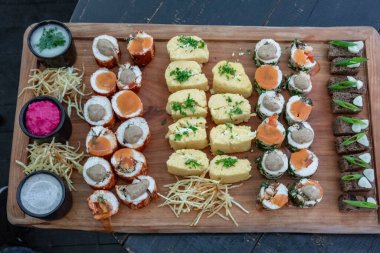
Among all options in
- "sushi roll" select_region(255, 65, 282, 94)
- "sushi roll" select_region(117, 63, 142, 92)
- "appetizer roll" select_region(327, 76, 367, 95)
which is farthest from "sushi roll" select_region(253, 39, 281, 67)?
"sushi roll" select_region(117, 63, 142, 92)

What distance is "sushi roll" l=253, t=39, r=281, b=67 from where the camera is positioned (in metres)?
3.48

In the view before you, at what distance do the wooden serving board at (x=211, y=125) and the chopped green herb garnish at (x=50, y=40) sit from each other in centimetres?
20

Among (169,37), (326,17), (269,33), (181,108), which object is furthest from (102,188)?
(326,17)

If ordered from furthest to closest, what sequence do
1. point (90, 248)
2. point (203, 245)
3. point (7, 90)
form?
1. point (7, 90)
2. point (90, 248)
3. point (203, 245)

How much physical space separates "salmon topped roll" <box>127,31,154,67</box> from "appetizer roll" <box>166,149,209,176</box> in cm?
72

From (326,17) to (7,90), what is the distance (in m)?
2.95

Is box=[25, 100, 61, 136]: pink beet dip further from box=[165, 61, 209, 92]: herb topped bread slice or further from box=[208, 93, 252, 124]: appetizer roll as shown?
box=[208, 93, 252, 124]: appetizer roll

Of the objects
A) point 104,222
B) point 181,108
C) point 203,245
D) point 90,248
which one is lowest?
point 90,248

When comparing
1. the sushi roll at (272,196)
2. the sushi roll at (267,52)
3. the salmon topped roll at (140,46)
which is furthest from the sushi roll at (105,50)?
the sushi roll at (272,196)

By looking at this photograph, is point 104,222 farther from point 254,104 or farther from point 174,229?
point 254,104

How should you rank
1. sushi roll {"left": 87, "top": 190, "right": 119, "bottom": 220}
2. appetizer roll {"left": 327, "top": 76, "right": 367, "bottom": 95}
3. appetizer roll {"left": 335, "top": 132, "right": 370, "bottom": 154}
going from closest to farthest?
sushi roll {"left": 87, "top": 190, "right": 119, "bottom": 220}, appetizer roll {"left": 335, "top": 132, "right": 370, "bottom": 154}, appetizer roll {"left": 327, "top": 76, "right": 367, "bottom": 95}

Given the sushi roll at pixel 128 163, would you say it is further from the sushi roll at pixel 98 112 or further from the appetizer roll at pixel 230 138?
the appetizer roll at pixel 230 138

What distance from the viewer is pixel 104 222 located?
3215 millimetres

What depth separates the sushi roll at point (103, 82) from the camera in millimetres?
3430
